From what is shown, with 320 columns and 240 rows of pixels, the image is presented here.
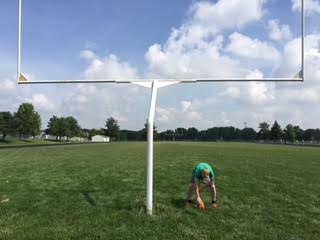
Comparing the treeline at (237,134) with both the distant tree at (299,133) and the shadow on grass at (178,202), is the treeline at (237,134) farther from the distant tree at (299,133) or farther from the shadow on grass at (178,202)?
the shadow on grass at (178,202)

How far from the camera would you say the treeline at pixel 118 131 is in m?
78.9

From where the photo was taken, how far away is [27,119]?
79000 millimetres

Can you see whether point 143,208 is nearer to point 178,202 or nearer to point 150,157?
point 178,202

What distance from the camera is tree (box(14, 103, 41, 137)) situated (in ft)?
258

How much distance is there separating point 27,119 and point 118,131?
7029 centimetres

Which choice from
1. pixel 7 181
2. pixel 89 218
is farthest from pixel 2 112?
pixel 89 218

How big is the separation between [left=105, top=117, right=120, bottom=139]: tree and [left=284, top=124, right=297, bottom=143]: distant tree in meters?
70.4

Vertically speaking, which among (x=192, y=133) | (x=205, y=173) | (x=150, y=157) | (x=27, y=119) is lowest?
(x=205, y=173)

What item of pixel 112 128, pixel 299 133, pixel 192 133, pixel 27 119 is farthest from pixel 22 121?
pixel 299 133

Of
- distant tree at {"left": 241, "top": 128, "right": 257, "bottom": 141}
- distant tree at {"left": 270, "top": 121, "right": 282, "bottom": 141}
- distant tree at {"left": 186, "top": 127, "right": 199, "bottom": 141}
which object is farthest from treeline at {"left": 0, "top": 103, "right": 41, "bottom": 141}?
distant tree at {"left": 241, "top": 128, "right": 257, "bottom": 141}

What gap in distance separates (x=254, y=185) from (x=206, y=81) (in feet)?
15.0

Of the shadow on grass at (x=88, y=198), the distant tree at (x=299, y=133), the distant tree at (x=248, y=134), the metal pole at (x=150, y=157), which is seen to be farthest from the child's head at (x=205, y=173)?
the distant tree at (x=248, y=134)

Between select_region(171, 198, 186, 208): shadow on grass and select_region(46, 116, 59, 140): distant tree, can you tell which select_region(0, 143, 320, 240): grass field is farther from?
select_region(46, 116, 59, 140): distant tree

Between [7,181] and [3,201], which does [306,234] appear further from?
[7,181]
